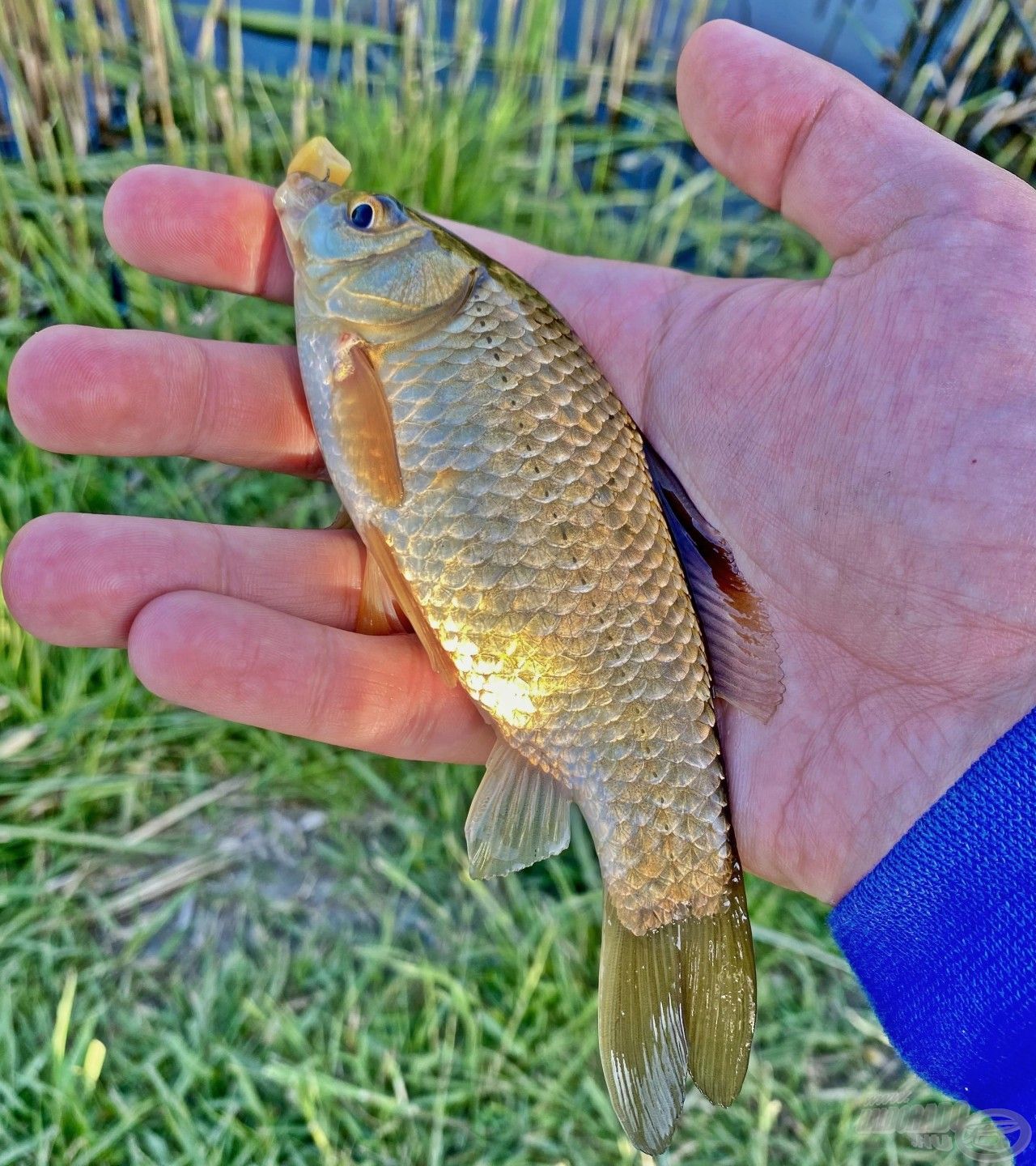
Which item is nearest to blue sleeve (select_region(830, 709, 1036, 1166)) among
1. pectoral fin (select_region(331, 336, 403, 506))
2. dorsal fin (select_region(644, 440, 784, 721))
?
dorsal fin (select_region(644, 440, 784, 721))

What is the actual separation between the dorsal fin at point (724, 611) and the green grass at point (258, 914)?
0.93m

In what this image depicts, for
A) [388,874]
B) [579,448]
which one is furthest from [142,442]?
[388,874]

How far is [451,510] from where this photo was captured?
1953mm

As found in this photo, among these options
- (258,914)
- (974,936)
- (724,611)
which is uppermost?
(724,611)

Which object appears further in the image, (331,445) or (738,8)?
(738,8)

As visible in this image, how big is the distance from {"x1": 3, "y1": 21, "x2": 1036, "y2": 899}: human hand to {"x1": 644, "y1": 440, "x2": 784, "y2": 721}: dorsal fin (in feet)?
0.19

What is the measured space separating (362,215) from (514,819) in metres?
1.32

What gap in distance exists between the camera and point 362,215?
6.79 feet

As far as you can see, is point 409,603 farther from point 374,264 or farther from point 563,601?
point 374,264

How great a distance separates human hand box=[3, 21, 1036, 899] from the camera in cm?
188

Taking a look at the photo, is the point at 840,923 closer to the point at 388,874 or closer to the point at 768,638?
the point at 768,638

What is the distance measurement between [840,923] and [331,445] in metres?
1.45

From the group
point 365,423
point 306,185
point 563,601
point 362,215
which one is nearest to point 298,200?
point 306,185

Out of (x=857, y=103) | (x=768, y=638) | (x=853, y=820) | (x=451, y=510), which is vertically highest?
(x=857, y=103)
